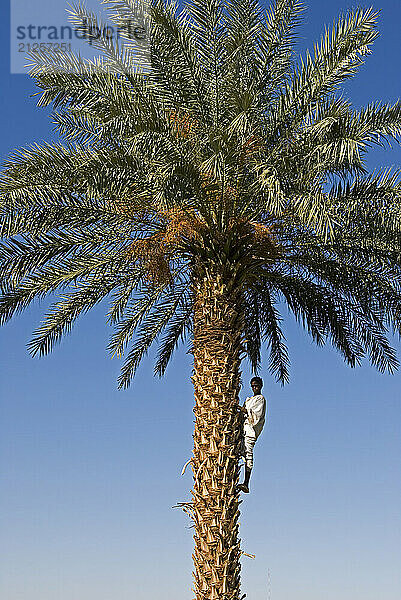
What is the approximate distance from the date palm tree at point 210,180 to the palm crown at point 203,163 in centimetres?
2

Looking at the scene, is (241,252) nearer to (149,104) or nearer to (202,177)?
(202,177)

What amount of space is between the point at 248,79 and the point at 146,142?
195 cm

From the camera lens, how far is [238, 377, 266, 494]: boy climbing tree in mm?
12586

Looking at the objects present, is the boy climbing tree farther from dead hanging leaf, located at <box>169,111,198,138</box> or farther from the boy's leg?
dead hanging leaf, located at <box>169,111,198,138</box>

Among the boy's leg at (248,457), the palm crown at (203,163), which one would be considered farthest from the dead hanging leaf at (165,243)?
the boy's leg at (248,457)

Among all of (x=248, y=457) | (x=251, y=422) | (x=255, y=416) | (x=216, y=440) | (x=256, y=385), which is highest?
(x=256, y=385)

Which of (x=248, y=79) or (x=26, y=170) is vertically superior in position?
(x=248, y=79)

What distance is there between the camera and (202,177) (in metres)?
12.1

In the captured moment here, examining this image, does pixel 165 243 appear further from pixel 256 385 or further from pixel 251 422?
pixel 251 422

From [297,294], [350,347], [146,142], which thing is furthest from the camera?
[350,347]

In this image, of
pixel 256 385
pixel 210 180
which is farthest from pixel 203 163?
pixel 256 385

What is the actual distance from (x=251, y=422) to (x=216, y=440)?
3.22 feet

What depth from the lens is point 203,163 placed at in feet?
36.8

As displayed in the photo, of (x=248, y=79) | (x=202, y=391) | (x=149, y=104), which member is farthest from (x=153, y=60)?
(x=202, y=391)
